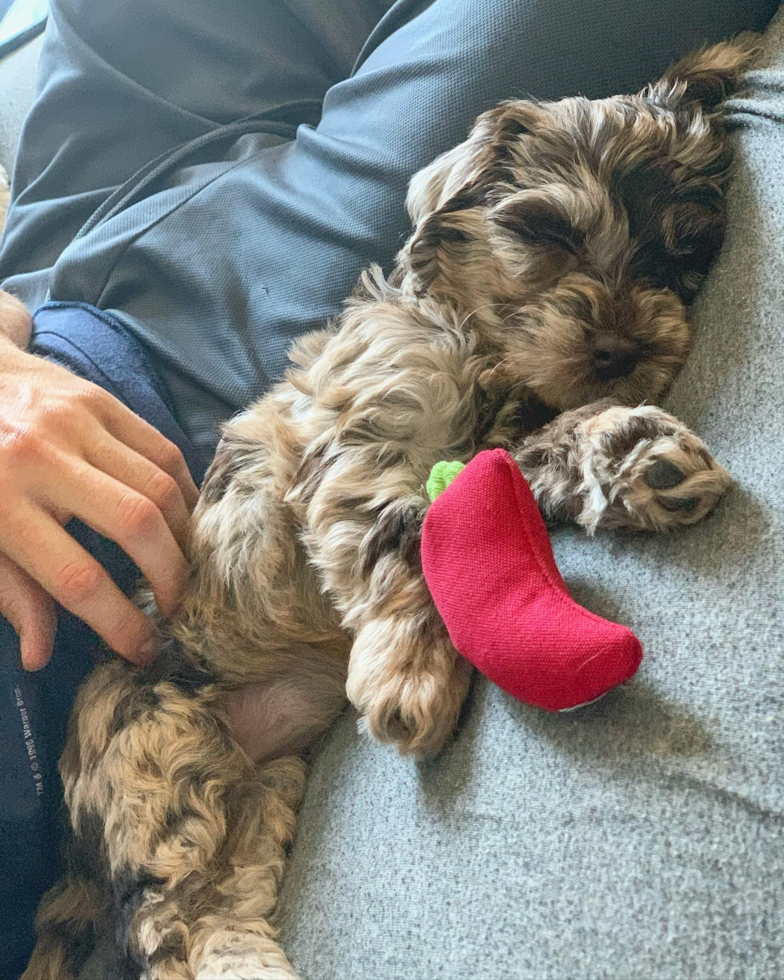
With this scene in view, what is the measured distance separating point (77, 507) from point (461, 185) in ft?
3.63

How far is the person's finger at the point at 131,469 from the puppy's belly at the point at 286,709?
515 mm

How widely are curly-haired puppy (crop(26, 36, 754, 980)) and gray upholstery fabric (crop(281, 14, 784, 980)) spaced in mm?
154

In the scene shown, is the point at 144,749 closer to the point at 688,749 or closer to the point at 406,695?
the point at 406,695

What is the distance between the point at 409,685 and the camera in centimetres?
134

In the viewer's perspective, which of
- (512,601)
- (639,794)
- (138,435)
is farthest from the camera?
(138,435)

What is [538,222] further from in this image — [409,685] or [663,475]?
[409,685]

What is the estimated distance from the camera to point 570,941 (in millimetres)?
982

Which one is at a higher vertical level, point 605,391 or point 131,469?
point 131,469

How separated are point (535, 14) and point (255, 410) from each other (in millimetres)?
1188

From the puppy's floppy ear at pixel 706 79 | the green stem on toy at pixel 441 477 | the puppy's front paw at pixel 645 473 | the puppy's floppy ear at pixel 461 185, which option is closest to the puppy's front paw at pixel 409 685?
the green stem on toy at pixel 441 477

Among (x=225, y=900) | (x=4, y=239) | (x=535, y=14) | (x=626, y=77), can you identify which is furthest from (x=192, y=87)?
(x=225, y=900)

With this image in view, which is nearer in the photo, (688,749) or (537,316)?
(688,749)

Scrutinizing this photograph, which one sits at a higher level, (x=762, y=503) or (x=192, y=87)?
(x=192, y=87)

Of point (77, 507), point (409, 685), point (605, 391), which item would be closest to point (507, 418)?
point (605, 391)
